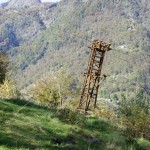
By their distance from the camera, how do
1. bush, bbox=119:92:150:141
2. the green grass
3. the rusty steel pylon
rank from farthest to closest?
the rusty steel pylon, bush, bbox=119:92:150:141, the green grass

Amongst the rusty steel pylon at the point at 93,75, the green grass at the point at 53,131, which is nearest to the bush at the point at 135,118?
the green grass at the point at 53,131

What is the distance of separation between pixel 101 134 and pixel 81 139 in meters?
1.83

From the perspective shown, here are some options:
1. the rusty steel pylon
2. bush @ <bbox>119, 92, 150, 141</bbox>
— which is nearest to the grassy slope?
bush @ <bbox>119, 92, 150, 141</bbox>

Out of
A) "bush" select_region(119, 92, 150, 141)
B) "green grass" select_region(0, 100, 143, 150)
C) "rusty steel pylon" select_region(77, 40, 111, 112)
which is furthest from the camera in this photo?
"rusty steel pylon" select_region(77, 40, 111, 112)

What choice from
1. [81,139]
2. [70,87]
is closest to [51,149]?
[81,139]

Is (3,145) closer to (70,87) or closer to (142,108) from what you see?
(142,108)

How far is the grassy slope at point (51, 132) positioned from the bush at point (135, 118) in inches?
22.6

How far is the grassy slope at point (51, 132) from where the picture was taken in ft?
36.2

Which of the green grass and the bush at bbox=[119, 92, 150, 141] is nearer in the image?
the green grass

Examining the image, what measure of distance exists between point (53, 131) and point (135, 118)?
3.98 m

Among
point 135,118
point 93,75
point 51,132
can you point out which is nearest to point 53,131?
point 51,132

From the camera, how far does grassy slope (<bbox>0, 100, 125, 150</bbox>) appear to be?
1103 cm

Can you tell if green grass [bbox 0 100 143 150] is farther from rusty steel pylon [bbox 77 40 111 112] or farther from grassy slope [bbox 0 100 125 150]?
rusty steel pylon [bbox 77 40 111 112]

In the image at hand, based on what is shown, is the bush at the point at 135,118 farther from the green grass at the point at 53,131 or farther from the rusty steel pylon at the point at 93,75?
the rusty steel pylon at the point at 93,75
